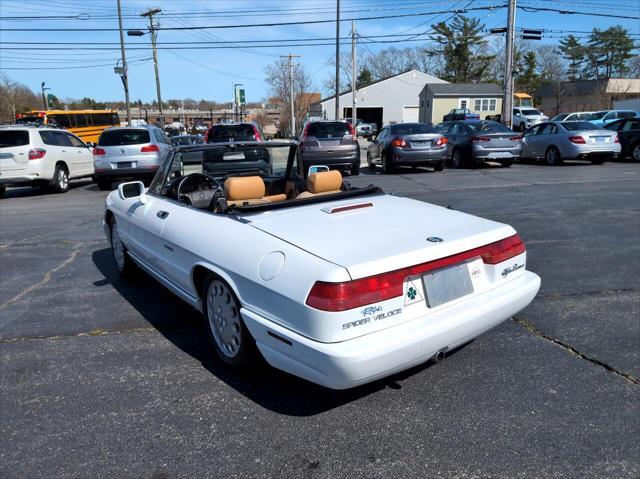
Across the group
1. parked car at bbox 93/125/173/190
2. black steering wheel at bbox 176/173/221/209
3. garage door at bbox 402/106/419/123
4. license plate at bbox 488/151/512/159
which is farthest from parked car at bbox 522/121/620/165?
garage door at bbox 402/106/419/123

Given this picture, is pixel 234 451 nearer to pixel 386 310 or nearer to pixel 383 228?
pixel 386 310

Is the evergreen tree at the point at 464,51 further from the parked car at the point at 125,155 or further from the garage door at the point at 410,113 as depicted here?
the parked car at the point at 125,155

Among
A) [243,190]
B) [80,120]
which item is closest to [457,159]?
[243,190]

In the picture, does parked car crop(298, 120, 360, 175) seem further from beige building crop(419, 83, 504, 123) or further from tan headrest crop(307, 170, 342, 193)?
Result: beige building crop(419, 83, 504, 123)

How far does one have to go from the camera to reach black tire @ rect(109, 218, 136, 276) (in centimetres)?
512

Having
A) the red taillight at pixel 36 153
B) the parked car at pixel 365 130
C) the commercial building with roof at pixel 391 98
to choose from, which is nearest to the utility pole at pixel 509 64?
the red taillight at pixel 36 153

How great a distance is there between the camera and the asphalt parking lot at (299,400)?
2439 millimetres

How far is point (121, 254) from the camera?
17.1 feet

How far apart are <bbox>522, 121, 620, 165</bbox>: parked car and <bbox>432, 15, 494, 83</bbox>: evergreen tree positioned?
63.4m

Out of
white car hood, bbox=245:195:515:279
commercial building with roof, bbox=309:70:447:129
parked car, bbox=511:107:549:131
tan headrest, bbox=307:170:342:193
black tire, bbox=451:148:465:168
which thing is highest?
commercial building with roof, bbox=309:70:447:129

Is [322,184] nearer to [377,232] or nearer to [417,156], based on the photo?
[377,232]

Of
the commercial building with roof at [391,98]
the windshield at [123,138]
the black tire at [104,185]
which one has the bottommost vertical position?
the black tire at [104,185]

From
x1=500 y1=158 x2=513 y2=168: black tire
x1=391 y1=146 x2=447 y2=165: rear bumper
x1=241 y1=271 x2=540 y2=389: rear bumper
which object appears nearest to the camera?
Result: x1=241 y1=271 x2=540 y2=389: rear bumper

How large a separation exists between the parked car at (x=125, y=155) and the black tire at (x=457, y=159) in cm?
893
